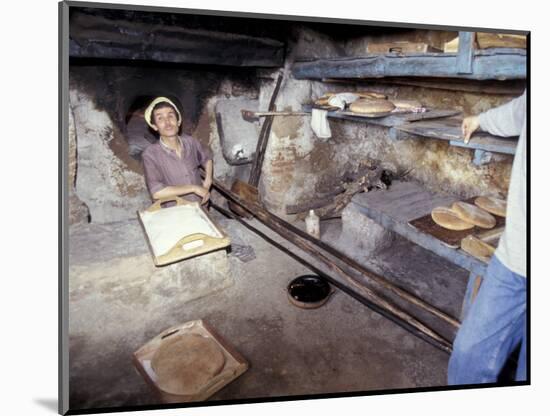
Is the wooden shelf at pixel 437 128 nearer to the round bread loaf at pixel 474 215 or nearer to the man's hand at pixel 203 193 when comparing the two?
the round bread loaf at pixel 474 215

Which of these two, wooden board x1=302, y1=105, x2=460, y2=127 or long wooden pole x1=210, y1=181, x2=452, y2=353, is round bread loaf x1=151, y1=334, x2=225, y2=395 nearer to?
long wooden pole x1=210, y1=181, x2=452, y2=353

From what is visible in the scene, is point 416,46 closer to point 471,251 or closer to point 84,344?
point 471,251

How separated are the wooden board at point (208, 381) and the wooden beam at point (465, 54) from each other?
2143 millimetres

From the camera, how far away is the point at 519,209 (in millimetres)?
2604

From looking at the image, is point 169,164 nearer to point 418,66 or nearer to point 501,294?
point 418,66

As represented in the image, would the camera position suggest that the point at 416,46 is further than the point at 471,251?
Yes

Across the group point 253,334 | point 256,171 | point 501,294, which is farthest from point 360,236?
point 253,334

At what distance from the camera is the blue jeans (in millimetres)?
2416

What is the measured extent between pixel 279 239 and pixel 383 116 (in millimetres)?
1214

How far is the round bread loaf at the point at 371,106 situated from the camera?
274 centimetres

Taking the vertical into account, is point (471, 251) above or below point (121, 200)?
below

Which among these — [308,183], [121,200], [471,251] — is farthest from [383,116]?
[121,200]

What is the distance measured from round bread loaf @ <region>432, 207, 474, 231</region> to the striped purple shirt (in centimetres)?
169

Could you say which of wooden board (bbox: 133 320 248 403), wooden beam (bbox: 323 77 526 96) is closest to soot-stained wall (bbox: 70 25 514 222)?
wooden beam (bbox: 323 77 526 96)
